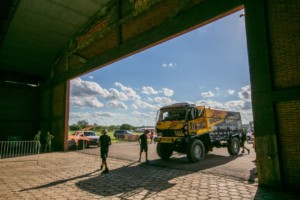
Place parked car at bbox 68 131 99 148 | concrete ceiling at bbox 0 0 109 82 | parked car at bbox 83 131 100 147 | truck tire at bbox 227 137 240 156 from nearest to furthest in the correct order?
truck tire at bbox 227 137 240 156 → concrete ceiling at bbox 0 0 109 82 → parked car at bbox 68 131 99 148 → parked car at bbox 83 131 100 147

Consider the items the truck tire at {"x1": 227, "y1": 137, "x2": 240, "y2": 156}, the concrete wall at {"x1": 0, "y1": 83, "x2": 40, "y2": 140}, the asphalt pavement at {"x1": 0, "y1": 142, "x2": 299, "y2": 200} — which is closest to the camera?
the asphalt pavement at {"x1": 0, "y1": 142, "x2": 299, "y2": 200}

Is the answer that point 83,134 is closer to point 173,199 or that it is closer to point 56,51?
point 56,51

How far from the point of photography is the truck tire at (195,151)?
10.4 m

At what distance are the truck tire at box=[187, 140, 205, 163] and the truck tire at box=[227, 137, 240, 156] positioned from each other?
2.71 m

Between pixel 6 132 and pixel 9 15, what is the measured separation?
11885 millimetres

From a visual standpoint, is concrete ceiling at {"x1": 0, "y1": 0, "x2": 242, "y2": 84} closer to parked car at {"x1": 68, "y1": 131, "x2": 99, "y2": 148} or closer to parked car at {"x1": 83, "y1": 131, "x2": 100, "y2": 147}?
parked car at {"x1": 68, "y1": 131, "x2": 99, "y2": 148}

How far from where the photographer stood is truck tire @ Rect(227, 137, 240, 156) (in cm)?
1295

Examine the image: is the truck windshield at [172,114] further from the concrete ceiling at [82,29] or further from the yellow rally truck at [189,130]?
the concrete ceiling at [82,29]

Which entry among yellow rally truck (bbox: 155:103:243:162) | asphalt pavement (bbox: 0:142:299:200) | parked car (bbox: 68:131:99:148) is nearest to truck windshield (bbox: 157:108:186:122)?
yellow rally truck (bbox: 155:103:243:162)

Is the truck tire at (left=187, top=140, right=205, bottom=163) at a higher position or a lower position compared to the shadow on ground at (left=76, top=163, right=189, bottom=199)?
higher

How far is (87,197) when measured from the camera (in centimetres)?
559

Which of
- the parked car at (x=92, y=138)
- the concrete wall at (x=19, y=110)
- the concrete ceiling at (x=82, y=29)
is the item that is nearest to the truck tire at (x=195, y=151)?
the concrete ceiling at (x=82, y=29)

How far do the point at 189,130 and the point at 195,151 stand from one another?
1.17m

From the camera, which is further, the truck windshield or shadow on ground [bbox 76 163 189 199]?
the truck windshield
